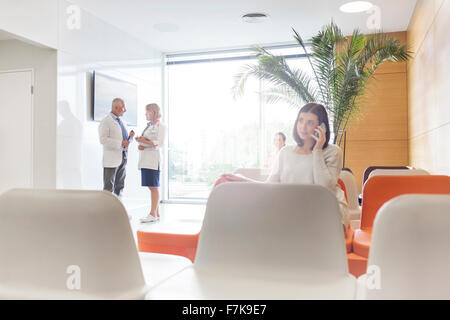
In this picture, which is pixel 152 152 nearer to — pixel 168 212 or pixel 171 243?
pixel 168 212

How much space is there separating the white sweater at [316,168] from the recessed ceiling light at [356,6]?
3759 mm

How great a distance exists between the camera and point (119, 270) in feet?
3.59

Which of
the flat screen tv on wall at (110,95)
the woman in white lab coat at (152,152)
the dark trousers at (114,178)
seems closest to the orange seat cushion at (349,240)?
the woman in white lab coat at (152,152)

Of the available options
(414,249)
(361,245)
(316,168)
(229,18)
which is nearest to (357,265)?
(361,245)

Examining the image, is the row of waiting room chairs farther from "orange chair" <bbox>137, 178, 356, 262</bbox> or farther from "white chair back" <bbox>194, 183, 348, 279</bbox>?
"orange chair" <bbox>137, 178, 356, 262</bbox>

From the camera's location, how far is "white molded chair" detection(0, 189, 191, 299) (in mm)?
1079

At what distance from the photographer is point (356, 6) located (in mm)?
5176

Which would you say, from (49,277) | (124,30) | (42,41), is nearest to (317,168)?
(49,277)

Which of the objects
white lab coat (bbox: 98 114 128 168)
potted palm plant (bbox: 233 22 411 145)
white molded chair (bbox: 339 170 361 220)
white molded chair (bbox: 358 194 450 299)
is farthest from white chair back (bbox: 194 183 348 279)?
potted palm plant (bbox: 233 22 411 145)

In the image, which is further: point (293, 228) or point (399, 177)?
point (399, 177)

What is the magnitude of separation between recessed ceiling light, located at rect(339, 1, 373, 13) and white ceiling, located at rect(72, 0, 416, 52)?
9cm

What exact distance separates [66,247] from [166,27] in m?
5.58

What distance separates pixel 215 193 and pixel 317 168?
89 centimetres
